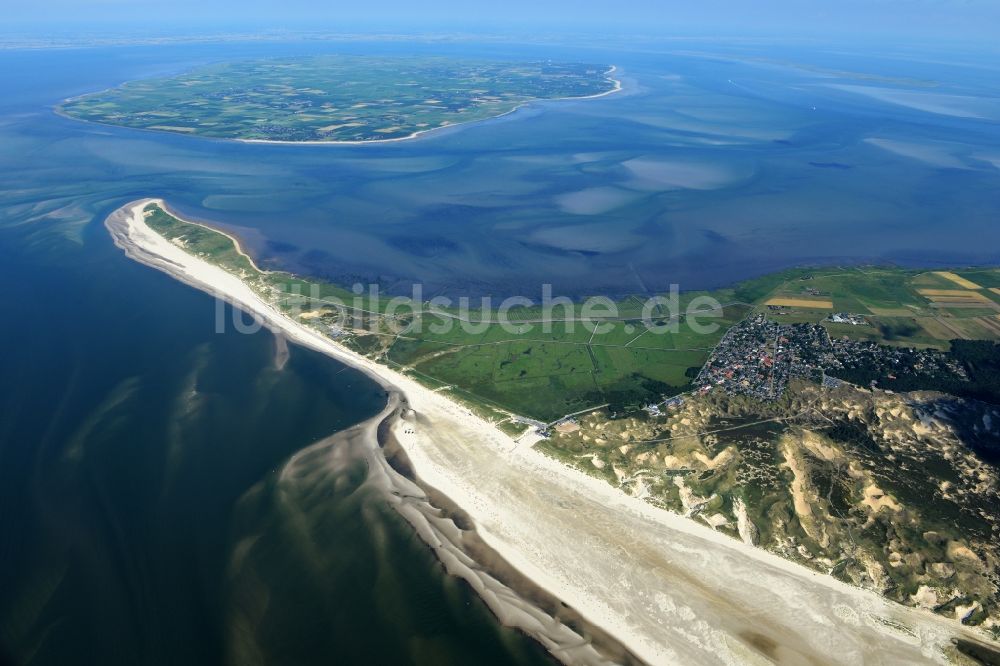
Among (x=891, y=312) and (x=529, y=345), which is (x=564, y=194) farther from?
(x=891, y=312)

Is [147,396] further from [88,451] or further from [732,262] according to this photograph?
[732,262]

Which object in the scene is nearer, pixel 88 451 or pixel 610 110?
pixel 88 451

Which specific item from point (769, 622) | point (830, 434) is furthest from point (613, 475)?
Answer: point (830, 434)

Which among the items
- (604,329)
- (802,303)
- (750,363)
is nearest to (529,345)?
(604,329)

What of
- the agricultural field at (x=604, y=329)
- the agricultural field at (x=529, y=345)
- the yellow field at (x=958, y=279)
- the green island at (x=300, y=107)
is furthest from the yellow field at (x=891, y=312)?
the green island at (x=300, y=107)

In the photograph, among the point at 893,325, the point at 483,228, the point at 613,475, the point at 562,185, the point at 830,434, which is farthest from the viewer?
the point at 562,185

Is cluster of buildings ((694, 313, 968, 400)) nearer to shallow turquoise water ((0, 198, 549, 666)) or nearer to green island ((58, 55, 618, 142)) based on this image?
shallow turquoise water ((0, 198, 549, 666))

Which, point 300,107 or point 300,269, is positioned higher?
point 300,107
